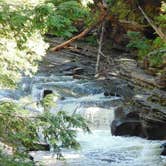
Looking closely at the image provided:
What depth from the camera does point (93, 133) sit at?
13.1 metres

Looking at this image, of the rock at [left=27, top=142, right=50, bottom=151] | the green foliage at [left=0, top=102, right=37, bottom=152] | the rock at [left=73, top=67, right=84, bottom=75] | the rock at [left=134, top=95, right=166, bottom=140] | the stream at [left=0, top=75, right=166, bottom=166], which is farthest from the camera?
the rock at [left=73, top=67, right=84, bottom=75]

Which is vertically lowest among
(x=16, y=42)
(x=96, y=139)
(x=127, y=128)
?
(x=96, y=139)

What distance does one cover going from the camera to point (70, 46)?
22.0 m

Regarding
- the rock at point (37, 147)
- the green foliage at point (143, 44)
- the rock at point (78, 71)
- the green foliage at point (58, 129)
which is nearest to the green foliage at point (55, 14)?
the green foliage at point (58, 129)

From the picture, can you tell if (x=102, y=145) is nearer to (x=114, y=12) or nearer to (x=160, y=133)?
(x=160, y=133)

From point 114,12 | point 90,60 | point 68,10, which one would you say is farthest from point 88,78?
point 68,10

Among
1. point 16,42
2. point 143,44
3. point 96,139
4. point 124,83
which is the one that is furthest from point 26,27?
point 143,44

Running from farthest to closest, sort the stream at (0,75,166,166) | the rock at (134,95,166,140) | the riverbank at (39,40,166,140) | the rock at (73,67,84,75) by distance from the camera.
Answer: the rock at (73,67,84,75) → the riverbank at (39,40,166,140) → the rock at (134,95,166,140) → the stream at (0,75,166,166)

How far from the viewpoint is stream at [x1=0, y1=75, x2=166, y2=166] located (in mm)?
10836

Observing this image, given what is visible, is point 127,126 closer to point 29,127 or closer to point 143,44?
point 143,44

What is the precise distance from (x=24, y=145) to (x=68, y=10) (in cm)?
194

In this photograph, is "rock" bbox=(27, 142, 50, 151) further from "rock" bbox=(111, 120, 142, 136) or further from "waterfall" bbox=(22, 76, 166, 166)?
"rock" bbox=(111, 120, 142, 136)

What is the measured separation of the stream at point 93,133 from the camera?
10.8 meters

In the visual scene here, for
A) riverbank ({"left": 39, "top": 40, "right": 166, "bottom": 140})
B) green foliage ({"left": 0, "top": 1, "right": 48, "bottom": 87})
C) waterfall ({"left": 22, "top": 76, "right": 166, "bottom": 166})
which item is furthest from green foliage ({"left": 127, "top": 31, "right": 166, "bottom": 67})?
green foliage ({"left": 0, "top": 1, "right": 48, "bottom": 87})
